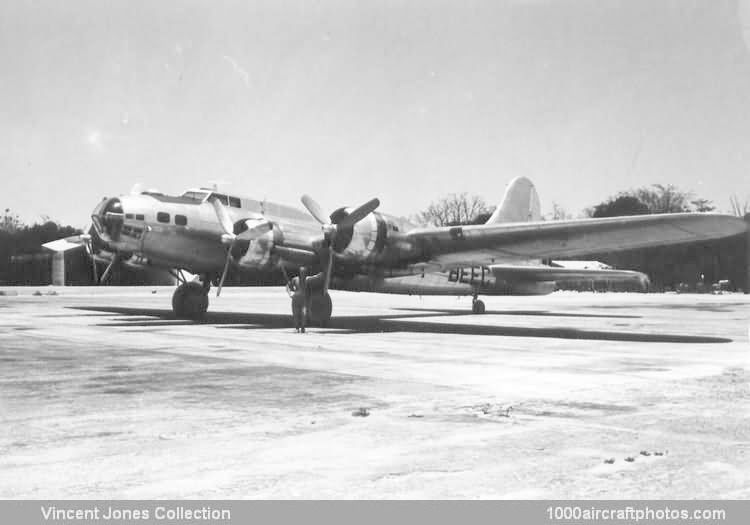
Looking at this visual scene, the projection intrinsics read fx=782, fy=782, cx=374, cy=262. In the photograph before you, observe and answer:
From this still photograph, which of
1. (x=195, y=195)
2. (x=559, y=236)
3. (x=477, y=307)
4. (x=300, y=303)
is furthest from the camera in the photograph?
(x=477, y=307)

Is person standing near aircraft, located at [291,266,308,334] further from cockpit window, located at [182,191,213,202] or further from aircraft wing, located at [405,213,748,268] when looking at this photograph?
cockpit window, located at [182,191,213,202]

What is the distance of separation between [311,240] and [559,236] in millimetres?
6665

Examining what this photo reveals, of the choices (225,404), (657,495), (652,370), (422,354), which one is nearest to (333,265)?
(422,354)

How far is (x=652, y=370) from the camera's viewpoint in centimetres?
1158

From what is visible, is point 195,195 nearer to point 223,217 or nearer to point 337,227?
point 223,217

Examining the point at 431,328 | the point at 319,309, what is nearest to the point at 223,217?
the point at 319,309

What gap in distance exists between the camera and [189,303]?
2438 cm

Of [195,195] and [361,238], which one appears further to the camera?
[195,195]

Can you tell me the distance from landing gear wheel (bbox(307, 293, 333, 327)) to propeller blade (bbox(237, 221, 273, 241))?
2.22 meters

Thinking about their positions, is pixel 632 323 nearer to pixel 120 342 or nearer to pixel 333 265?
pixel 333 265

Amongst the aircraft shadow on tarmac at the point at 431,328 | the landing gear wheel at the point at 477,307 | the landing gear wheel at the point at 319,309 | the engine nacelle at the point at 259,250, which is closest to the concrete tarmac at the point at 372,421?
the aircraft shadow on tarmac at the point at 431,328

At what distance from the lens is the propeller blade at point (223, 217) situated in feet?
72.0

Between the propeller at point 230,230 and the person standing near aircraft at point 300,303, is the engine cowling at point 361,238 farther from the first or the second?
the propeller at point 230,230

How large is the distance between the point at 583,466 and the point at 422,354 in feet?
27.7
